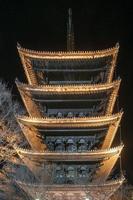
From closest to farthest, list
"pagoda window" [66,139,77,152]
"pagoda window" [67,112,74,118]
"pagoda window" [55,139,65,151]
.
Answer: "pagoda window" [66,139,77,152], "pagoda window" [55,139,65,151], "pagoda window" [67,112,74,118]

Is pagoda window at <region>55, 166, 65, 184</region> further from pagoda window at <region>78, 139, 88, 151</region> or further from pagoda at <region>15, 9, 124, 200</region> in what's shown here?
pagoda window at <region>78, 139, 88, 151</region>

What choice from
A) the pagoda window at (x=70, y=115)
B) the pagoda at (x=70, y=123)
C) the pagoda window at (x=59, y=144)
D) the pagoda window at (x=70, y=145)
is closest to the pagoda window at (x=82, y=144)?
the pagoda at (x=70, y=123)

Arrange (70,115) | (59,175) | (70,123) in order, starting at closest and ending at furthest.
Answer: (70,123) → (59,175) → (70,115)

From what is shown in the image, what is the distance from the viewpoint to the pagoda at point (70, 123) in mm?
25266

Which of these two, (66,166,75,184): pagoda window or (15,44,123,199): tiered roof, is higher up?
(15,44,123,199): tiered roof

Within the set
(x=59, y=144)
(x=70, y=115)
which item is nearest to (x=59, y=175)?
(x=59, y=144)

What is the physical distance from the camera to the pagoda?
995 inches

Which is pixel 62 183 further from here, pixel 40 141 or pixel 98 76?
pixel 98 76

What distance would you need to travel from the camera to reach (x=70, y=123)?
84.4 ft

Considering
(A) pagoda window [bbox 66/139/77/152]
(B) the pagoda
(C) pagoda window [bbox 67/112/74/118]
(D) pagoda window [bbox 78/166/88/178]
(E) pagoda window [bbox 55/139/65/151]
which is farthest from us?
(C) pagoda window [bbox 67/112/74/118]

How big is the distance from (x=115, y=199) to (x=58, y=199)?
5.37 metres

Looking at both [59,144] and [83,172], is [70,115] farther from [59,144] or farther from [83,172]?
[83,172]

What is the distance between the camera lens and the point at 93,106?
27.8m

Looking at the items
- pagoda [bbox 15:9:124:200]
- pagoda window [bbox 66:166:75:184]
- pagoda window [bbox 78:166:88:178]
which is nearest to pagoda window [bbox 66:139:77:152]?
pagoda [bbox 15:9:124:200]
